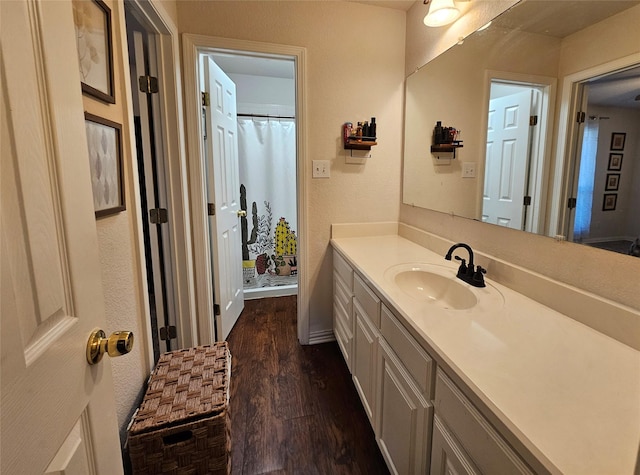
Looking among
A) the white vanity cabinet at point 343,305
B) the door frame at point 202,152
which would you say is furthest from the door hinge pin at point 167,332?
the white vanity cabinet at point 343,305

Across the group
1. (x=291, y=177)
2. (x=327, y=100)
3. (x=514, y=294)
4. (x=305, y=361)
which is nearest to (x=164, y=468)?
(x=305, y=361)

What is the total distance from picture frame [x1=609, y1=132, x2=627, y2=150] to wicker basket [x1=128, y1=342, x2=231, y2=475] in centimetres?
156

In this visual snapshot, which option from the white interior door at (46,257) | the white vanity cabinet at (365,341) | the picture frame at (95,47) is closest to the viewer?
the white interior door at (46,257)

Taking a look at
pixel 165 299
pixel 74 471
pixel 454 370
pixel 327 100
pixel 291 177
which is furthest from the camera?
pixel 291 177

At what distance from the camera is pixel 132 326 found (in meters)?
1.17

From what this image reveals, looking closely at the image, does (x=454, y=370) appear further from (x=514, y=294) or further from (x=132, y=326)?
(x=132, y=326)

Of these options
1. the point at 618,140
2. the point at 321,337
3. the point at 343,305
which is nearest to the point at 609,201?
the point at 618,140

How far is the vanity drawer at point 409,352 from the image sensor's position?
90 cm

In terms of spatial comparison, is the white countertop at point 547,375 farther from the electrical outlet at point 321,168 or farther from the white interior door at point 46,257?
the electrical outlet at point 321,168

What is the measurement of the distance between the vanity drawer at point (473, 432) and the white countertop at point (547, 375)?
6 centimetres

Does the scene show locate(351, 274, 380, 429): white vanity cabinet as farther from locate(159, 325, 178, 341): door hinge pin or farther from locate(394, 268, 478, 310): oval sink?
locate(159, 325, 178, 341): door hinge pin

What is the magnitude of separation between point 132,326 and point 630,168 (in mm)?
1703

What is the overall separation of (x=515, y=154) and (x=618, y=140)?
0.38 m

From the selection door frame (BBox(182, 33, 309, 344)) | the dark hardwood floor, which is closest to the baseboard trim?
the dark hardwood floor
